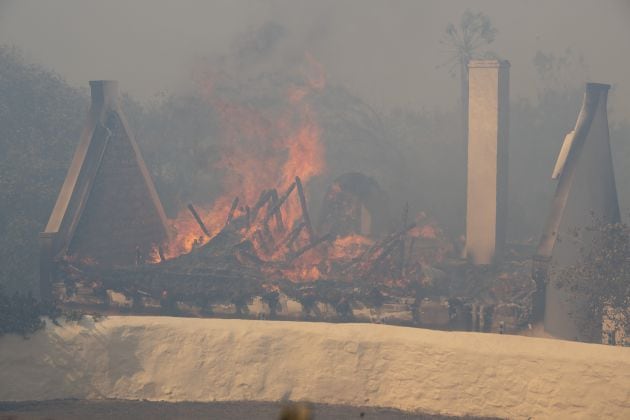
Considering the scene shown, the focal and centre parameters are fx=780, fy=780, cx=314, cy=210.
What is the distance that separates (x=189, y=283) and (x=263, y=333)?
5479 millimetres

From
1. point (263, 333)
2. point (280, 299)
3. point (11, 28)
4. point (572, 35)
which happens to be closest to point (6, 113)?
point (280, 299)

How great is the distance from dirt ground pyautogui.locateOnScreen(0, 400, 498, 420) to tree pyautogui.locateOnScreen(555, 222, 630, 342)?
566cm

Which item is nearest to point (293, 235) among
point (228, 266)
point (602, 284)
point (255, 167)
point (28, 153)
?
point (228, 266)

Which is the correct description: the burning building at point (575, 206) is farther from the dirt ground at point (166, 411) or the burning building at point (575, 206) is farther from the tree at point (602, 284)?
the dirt ground at point (166, 411)

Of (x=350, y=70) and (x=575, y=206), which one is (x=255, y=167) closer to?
(x=575, y=206)

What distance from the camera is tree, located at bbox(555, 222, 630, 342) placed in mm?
17156

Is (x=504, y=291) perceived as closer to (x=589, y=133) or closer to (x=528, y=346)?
(x=589, y=133)

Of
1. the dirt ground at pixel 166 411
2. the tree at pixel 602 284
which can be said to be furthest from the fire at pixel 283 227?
the dirt ground at pixel 166 411

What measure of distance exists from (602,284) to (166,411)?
9917 millimetres

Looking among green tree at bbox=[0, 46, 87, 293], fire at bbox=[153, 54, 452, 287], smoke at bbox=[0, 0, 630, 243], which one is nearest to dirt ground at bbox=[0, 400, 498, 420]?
fire at bbox=[153, 54, 452, 287]

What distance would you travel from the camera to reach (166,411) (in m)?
13.5

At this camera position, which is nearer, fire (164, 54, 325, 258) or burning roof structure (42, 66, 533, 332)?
burning roof structure (42, 66, 533, 332)

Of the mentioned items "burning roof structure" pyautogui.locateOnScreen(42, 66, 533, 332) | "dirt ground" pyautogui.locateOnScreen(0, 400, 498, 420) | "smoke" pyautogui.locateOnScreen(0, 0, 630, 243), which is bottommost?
"dirt ground" pyautogui.locateOnScreen(0, 400, 498, 420)

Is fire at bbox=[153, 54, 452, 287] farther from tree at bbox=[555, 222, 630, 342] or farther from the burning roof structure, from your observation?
tree at bbox=[555, 222, 630, 342]
